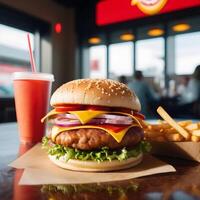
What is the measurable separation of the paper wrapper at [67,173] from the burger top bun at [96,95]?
0.87ft

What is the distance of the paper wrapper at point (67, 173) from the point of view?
0.89 meters

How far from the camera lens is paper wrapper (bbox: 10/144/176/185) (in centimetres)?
89

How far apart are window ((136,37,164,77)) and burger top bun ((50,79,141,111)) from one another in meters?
5.32

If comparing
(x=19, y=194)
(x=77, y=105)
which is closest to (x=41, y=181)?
(x=19, y=194)

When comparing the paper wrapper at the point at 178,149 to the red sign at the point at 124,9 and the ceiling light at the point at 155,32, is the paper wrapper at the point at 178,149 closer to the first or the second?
the red sign at the point at 124,9

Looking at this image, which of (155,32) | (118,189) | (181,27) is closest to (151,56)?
(155,32)

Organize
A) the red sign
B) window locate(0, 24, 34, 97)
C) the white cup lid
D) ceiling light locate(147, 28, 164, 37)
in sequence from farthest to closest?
ceiling light locate(147, 28, 164, 37), the red sign, window locate(0, 24, 34, 97), the white cup lid

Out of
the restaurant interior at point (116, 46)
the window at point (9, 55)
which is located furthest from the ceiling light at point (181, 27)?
the window at point (9, 55)

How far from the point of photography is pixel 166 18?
19.3ft

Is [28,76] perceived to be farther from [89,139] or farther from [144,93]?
[144,93]

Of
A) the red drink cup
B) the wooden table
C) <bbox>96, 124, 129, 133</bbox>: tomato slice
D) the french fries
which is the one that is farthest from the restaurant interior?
the wooden table

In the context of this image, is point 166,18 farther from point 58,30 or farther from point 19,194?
point 19,194

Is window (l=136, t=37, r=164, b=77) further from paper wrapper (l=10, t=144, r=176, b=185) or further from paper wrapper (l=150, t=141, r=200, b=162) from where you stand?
paper wrapper (l=10, t=144, r=176, b=185)

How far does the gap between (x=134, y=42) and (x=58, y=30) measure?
2.04m
